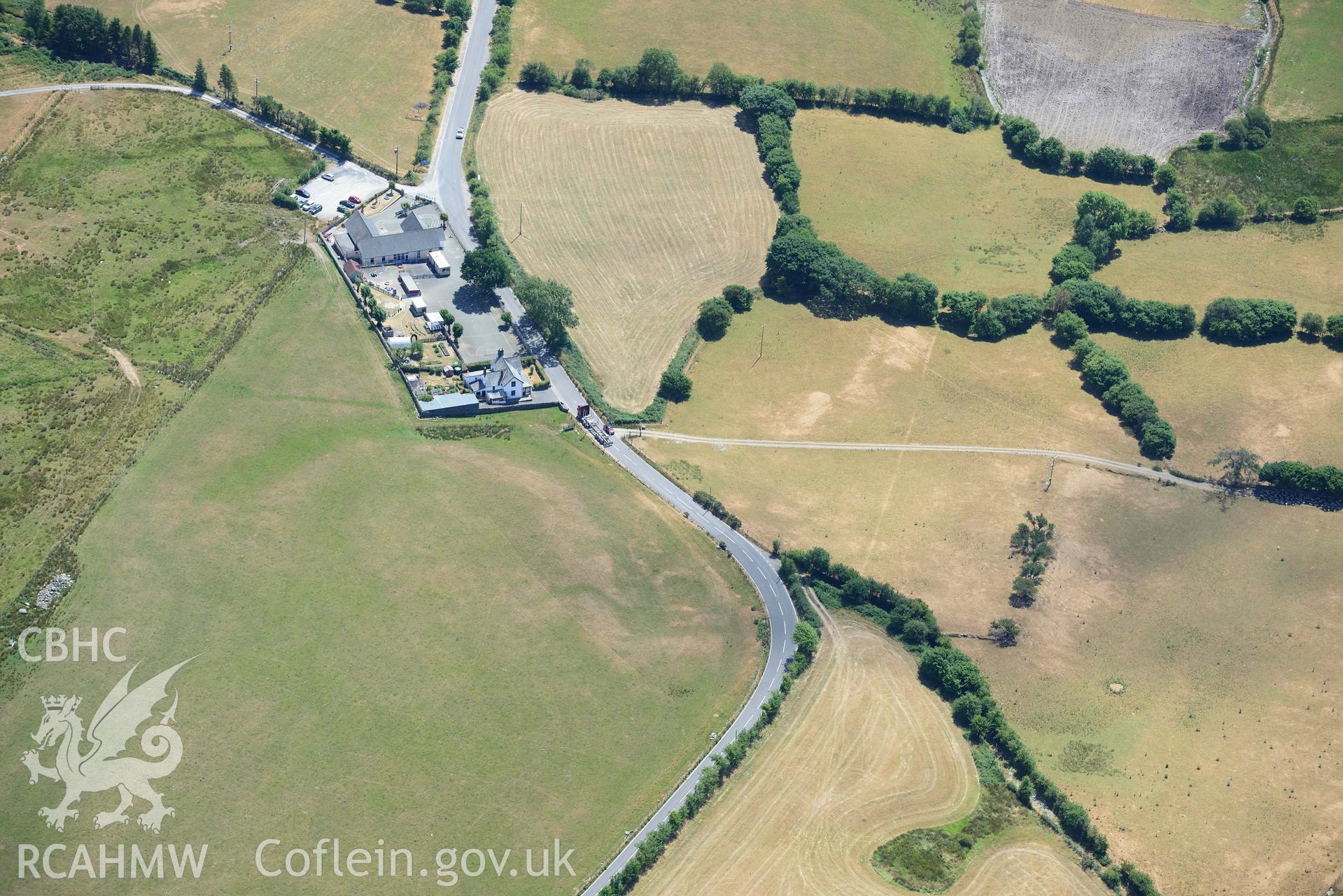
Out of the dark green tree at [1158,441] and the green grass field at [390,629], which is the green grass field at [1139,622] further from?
the green grass field at [390,629]

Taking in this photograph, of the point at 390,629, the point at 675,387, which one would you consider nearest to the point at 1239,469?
the point at 675,387

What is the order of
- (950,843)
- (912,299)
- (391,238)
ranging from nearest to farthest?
(950,843)
(391,238)
(912,299)

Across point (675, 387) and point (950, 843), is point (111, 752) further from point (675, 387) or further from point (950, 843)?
point (675, 387)

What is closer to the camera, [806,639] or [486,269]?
[806,639]

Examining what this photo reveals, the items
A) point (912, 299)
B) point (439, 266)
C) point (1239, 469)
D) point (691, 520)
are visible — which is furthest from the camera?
point (912, 299)

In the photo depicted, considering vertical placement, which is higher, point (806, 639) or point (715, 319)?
point (715, 319)

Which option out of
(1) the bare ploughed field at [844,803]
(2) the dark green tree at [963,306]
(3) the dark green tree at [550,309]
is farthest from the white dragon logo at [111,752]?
(2) the dark green tree at [963,306]

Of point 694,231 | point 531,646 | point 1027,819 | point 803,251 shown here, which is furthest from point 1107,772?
point 694,231
